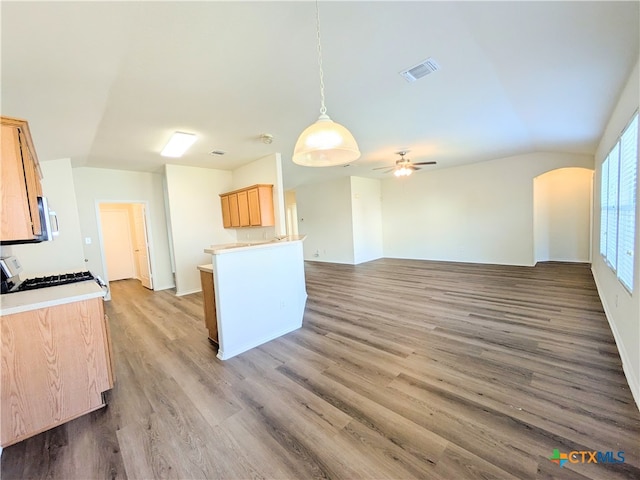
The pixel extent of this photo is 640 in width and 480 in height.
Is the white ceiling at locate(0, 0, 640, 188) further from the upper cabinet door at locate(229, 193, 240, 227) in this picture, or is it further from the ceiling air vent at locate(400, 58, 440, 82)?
the upper cabinet door at locate(229, 193, 240, 227)

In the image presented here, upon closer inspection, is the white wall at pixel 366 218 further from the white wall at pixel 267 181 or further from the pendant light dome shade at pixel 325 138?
the pendant light dome shade at pixel 325 138

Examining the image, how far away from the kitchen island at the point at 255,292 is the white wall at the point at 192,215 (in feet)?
9.10

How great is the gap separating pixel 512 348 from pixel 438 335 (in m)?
0.70

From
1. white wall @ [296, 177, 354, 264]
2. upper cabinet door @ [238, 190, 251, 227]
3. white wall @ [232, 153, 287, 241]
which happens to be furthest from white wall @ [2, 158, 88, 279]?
white wall @ [296, 177, 354, 264]

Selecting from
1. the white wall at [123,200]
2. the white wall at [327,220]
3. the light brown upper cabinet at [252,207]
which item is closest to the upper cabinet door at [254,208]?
the light brown upper cabinet at [252,207]

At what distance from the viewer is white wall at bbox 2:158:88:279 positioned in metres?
3.99

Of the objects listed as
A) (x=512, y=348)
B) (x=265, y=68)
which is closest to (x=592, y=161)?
(x=512, y=348)

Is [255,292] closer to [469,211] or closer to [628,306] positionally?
[628,306]

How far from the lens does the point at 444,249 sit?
311 inches

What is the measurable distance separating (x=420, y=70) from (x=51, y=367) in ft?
13.0

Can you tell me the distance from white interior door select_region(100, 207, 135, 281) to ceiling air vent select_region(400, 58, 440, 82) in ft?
26.2

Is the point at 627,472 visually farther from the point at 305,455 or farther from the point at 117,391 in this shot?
the point at 117,391

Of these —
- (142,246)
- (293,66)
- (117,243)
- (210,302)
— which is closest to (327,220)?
(142,246)

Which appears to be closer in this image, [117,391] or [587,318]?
[117,391]
